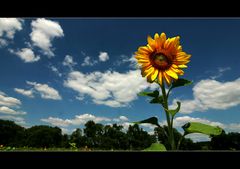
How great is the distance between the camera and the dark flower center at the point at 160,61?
1173 millimetres

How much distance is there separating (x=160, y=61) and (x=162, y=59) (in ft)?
0.06

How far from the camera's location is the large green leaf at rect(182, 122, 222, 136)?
0.95 m

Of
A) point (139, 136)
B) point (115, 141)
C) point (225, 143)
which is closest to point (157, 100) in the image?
point (225, 143)

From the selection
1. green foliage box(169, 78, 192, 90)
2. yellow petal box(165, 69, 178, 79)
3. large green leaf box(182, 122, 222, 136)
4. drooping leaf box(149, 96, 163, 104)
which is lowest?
large green leaf box(182, 122, 222, 136)

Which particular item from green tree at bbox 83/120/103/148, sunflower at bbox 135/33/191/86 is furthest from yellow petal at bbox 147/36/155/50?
green tree at bbox 83/120/103/148

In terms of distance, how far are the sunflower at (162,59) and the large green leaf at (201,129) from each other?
19 centimetres

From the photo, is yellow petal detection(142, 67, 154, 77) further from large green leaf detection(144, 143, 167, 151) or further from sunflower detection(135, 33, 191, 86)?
large green leaf detection(144, 143, 167, 151)

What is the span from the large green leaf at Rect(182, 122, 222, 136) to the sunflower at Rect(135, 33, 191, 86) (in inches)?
7.4
